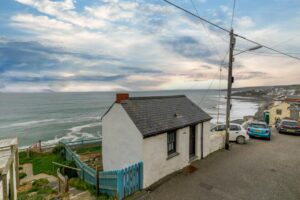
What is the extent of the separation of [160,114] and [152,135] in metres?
2.13

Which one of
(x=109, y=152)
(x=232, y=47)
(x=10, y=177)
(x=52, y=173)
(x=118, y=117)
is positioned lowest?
(x=52, y=173)

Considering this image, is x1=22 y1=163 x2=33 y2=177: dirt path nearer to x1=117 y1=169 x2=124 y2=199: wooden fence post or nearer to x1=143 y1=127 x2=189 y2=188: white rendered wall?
x1=117 y1=169 x2=124 y2=199: wooden fence post

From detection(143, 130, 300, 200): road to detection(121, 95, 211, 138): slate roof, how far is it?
2.60m

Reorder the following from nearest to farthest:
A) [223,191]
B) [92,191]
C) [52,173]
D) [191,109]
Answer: [223,191]
[92,191]
[191,109]
[52,173]

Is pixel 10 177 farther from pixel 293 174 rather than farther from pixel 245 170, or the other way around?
pixel 293 174

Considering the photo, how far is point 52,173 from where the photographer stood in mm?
15023

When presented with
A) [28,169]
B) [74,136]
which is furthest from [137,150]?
[74,136]

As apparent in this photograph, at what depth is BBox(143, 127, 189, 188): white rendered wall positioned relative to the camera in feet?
27.5

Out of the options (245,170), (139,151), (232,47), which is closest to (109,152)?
(139,151)

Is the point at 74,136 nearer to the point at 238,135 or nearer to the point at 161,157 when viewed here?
the point at 238,135

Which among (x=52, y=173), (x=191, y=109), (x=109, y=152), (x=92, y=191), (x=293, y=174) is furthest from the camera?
(x=52, y=173)

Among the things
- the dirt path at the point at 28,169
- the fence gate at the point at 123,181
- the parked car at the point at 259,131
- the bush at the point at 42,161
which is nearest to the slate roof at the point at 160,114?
the fence gate at the point at 123,181

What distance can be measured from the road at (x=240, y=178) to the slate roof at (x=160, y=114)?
8.54 ft

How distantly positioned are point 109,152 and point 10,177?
6.17m
